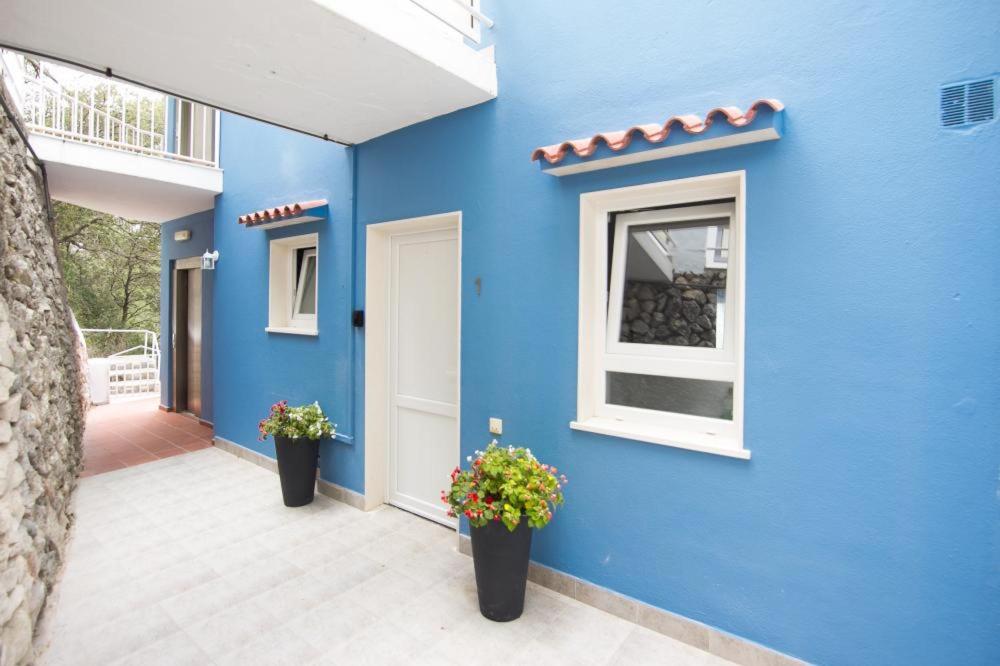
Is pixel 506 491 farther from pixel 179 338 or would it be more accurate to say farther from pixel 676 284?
pixel 179 338

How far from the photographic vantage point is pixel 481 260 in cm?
366

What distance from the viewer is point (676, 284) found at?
2.96 meters

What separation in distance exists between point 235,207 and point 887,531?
21.9 ft

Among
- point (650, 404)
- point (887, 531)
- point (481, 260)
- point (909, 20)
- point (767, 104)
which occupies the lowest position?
point (887, 531)

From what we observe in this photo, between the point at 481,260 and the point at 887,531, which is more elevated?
the point at 481,260

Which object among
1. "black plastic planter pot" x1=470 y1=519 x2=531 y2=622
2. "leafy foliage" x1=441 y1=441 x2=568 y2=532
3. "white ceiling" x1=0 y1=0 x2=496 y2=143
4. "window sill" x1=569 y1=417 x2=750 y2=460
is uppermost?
"white ceiling" x1=0 y1=0 x2=496 y2=143

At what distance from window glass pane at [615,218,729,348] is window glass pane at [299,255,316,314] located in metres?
3.60

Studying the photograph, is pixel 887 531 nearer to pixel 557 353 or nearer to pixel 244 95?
pixel 557 353

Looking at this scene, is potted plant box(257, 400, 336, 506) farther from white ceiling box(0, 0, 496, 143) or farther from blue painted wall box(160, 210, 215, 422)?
blue painted wall box(160, 210, 215, 422)

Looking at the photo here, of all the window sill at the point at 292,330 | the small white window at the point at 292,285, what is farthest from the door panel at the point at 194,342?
the window sill at the point at 292,330

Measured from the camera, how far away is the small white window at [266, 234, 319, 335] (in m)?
5.53

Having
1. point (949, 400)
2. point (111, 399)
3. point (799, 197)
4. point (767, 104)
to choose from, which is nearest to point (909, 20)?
point (767, 104)

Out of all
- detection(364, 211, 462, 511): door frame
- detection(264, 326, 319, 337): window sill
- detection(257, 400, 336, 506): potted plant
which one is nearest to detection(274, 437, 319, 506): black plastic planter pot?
detection(257, 400, 336, 506): potted plant

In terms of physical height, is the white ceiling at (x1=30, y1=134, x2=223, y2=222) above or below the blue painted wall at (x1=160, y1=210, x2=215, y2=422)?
above
